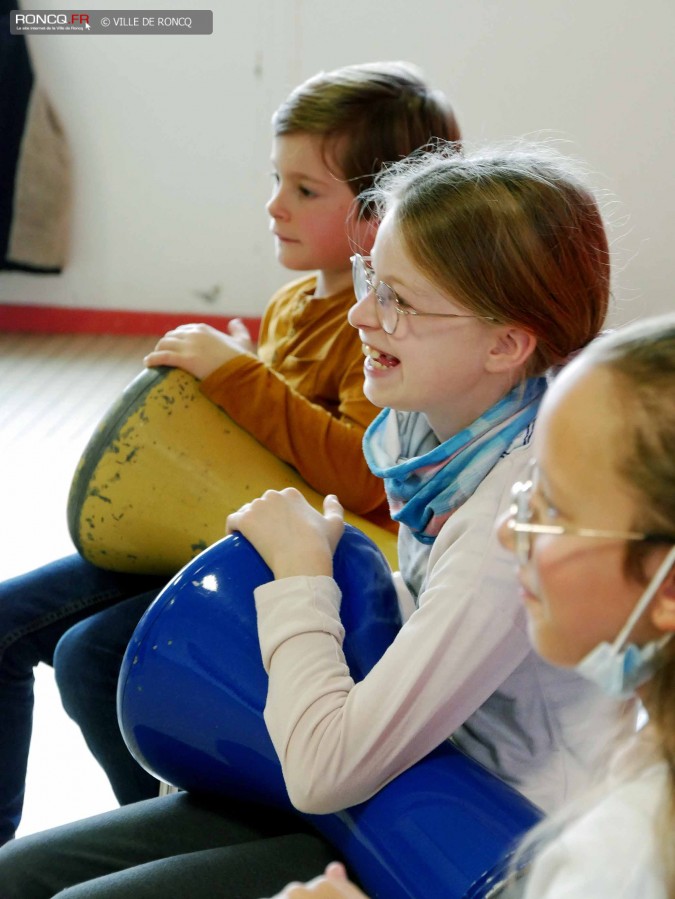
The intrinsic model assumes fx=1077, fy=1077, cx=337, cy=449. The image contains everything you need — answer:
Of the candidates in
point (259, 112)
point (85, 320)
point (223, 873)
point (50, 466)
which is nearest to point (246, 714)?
point (223, 873)

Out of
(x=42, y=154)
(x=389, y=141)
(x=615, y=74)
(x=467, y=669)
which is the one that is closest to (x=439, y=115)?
(x=389, y=141)

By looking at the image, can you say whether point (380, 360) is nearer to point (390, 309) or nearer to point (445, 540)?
point (390, 309)

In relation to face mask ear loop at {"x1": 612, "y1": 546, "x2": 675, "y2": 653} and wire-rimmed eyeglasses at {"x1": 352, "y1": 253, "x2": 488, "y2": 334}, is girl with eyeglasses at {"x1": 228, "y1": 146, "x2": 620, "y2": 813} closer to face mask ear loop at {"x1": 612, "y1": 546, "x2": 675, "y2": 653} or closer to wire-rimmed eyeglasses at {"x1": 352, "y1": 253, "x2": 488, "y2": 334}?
wire-rimmed eyeglasses at {"x1": 352, "y1": 253, "x2": 488, "y2": 334}

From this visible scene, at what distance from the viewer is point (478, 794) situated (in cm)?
81

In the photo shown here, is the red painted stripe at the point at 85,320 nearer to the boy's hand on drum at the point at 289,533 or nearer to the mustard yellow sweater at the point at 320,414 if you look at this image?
the mustard yellow sweater at the point at 320,414

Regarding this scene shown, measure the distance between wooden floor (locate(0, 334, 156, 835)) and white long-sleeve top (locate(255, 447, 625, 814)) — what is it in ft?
2.63

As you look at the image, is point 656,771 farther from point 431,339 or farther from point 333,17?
point 333,17

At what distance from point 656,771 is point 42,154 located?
2826 millimetres

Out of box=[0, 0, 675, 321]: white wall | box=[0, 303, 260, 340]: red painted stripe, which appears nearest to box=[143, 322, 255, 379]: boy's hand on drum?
box=[0, 0, 675, 321]: white wall

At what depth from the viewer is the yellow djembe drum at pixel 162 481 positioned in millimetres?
1237

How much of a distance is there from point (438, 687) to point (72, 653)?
581 mm

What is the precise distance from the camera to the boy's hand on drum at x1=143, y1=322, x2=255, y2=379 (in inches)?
51.1

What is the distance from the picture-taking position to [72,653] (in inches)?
49.3

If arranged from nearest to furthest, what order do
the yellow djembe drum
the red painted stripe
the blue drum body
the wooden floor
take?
the blue drum body, the yellow djembe drum, the wooden floor, the red painted stripe
